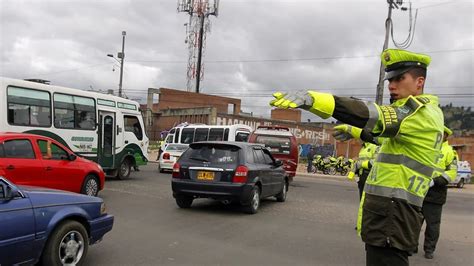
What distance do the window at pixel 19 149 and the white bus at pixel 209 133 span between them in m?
13.3

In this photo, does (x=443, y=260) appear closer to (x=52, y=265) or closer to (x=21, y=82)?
(x=52, y=265)

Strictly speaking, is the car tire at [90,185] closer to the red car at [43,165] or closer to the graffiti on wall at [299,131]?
the red car at [43,165]

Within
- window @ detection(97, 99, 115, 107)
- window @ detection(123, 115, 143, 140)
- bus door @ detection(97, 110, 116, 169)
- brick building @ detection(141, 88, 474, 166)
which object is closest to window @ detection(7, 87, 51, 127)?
window @ detection(97, 99, 115, 107)

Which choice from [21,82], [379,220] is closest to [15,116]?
[21,82]

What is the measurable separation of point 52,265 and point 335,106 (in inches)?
151

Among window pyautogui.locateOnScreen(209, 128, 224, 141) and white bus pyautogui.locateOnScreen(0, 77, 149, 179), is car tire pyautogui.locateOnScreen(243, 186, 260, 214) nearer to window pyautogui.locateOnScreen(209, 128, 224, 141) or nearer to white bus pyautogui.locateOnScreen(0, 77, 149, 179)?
white bus pyautogui.locateOnScreen(0, 77, 149, 179)

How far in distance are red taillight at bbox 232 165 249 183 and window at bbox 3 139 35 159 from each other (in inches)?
162

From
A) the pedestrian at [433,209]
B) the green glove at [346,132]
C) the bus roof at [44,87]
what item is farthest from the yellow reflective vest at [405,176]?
the bus roof at [44,87]

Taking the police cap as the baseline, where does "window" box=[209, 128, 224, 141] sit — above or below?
below

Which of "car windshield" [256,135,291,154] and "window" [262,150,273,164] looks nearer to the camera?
"window" [262,150,273,164]

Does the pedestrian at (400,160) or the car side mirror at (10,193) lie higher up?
the pedestrian at (400,160)

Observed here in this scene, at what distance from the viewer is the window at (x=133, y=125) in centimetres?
1709

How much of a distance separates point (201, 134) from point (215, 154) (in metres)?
13.8

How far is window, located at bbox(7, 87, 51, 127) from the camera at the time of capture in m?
12.5
